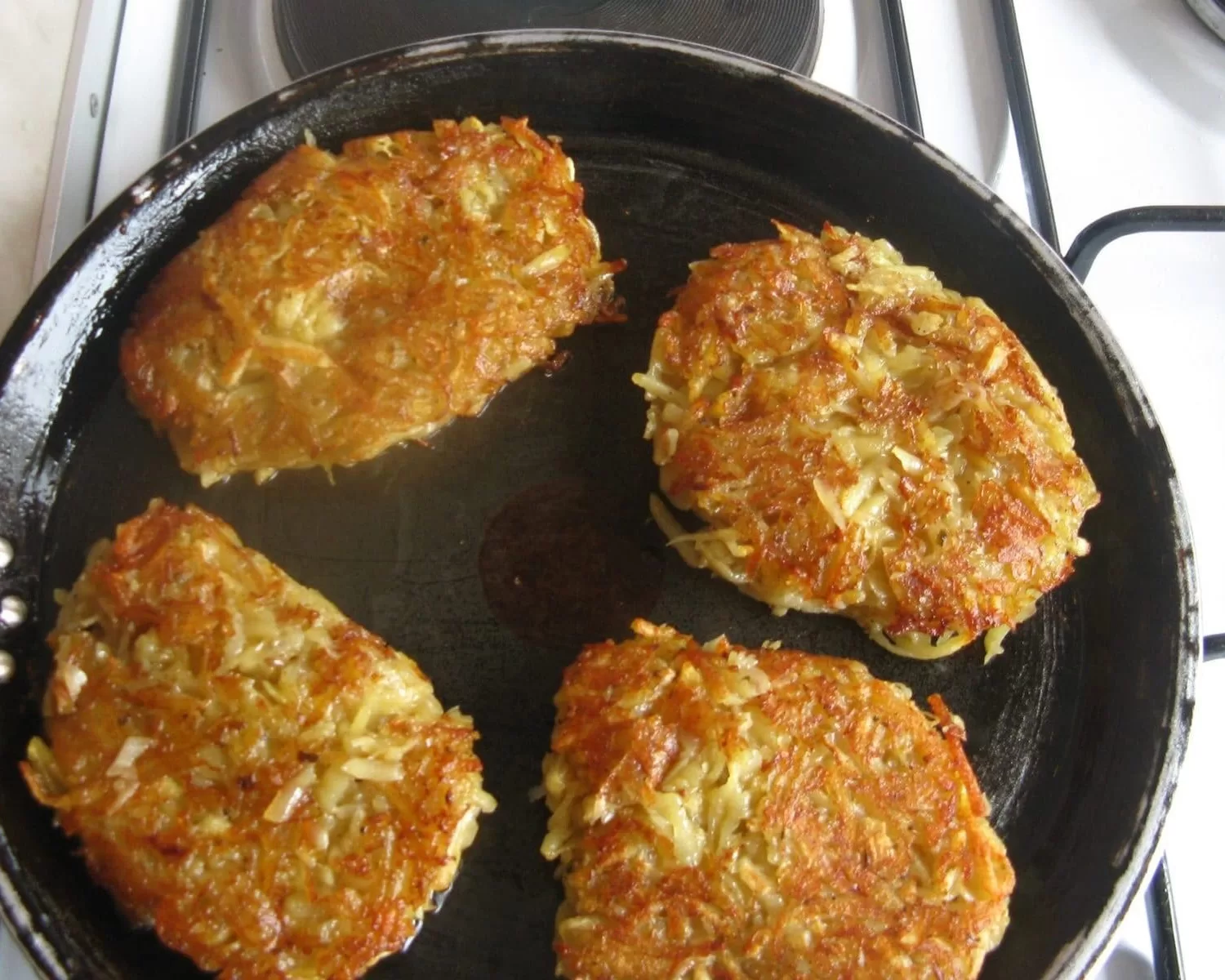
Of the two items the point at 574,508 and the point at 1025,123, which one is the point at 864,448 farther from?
the point at 1025,123

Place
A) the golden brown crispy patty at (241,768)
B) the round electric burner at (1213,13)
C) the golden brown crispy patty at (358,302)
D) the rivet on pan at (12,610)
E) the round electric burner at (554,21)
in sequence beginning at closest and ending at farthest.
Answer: the golden brown crispy patty at (241,768) → the rivet on pan at (12,610) → the golden brown crispy patty at (358,302) → the round electric burner at (554,21) → the round electric burner at (1213,13)

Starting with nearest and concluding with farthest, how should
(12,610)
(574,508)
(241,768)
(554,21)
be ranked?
(241,768) → (12,610) → (574,508) → (554,21)

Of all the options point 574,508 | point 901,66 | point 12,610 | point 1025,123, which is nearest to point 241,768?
point 12,610

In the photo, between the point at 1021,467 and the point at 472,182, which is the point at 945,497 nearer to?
the point at 1021,467

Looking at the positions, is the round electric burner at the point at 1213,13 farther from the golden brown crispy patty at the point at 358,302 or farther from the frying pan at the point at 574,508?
the golden brown crispy patty at the point at 358,302

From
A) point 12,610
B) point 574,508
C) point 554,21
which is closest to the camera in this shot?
point 12,610

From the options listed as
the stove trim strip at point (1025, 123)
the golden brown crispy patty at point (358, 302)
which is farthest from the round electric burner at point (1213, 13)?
the golden brown crispy patty at point (358, 302)
